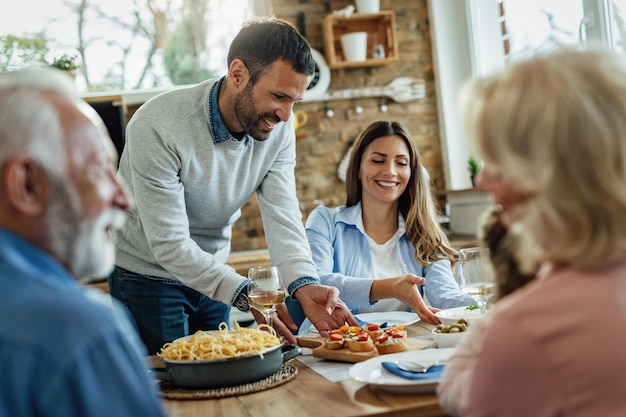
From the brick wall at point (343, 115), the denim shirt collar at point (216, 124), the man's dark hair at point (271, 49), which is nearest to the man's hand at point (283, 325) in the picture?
the denim shirt collar at point (216, 124)

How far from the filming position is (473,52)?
16.2 feet

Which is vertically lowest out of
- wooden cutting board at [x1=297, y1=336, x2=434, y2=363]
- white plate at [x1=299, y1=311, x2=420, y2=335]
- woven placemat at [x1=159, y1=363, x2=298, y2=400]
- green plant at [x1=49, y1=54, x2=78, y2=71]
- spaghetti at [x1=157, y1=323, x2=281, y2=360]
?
white plate at [x1=299, y1=311, x2=420, y2=335]

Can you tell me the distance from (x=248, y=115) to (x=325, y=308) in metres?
0.69

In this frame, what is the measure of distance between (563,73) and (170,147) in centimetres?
172

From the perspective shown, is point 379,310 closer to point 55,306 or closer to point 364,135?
point 364,135

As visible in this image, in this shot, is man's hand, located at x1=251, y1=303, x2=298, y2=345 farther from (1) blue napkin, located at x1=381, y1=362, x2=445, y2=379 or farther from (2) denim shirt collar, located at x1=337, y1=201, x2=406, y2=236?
(2) denim shirt collar, located at x1=337, y1=201, x2=406, y2=236

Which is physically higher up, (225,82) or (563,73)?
(225,82)

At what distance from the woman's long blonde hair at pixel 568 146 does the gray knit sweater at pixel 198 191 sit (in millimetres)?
1382

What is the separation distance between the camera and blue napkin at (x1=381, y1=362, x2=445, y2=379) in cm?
163

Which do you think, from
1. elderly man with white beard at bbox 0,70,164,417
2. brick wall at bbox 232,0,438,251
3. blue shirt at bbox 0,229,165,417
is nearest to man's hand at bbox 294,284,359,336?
elderly man with white beard at bbox 0,70,164,417

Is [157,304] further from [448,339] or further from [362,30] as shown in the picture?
[362,30]

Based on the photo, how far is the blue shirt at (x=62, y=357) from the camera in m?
0.89

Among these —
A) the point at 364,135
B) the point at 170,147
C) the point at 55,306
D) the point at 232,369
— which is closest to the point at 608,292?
the point at 55,306

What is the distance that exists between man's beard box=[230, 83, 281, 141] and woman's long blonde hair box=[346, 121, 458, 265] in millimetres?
749
